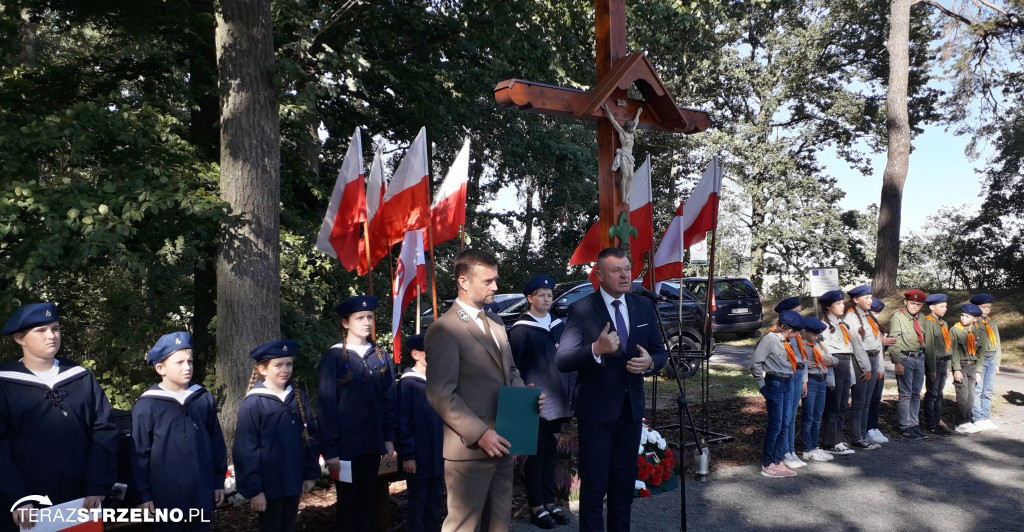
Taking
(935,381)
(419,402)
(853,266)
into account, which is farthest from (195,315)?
(853,266)

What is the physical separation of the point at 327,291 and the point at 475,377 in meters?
6.02

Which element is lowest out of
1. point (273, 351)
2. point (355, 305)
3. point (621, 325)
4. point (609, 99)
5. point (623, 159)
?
point (273, 351)

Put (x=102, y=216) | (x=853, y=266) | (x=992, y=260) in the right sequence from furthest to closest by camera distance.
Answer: (x=853, y=266)
(x=992, y=260)
(x=102, y=216)

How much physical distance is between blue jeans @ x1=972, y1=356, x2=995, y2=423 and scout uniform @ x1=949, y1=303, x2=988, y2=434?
0.09 m

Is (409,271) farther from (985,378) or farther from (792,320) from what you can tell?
(985,378)

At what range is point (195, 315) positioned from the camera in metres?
9.13

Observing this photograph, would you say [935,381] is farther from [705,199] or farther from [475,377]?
[475,377]

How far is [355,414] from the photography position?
15.8 feet

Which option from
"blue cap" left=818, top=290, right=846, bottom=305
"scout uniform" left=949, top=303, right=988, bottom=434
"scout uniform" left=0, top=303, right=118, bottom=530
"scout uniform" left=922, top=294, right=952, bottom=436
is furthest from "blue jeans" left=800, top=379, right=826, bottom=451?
"scout uniform" left=0, top=303, right=118, bottom=530

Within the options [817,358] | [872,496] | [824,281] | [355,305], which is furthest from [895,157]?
[355,305]

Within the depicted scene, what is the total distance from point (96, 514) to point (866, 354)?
791cm

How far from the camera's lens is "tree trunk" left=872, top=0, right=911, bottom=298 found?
829 inches

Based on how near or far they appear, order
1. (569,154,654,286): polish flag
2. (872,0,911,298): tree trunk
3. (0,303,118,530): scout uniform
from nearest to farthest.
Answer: (0,303,118,530): scout uniform → (569,154,654,286): polish flag → (872,0,911,298): tree trunk

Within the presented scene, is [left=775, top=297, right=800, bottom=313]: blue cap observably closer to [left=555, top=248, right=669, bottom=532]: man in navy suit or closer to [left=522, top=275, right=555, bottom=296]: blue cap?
[left=522, top=275, right=555, bottom=296]: blue cap
